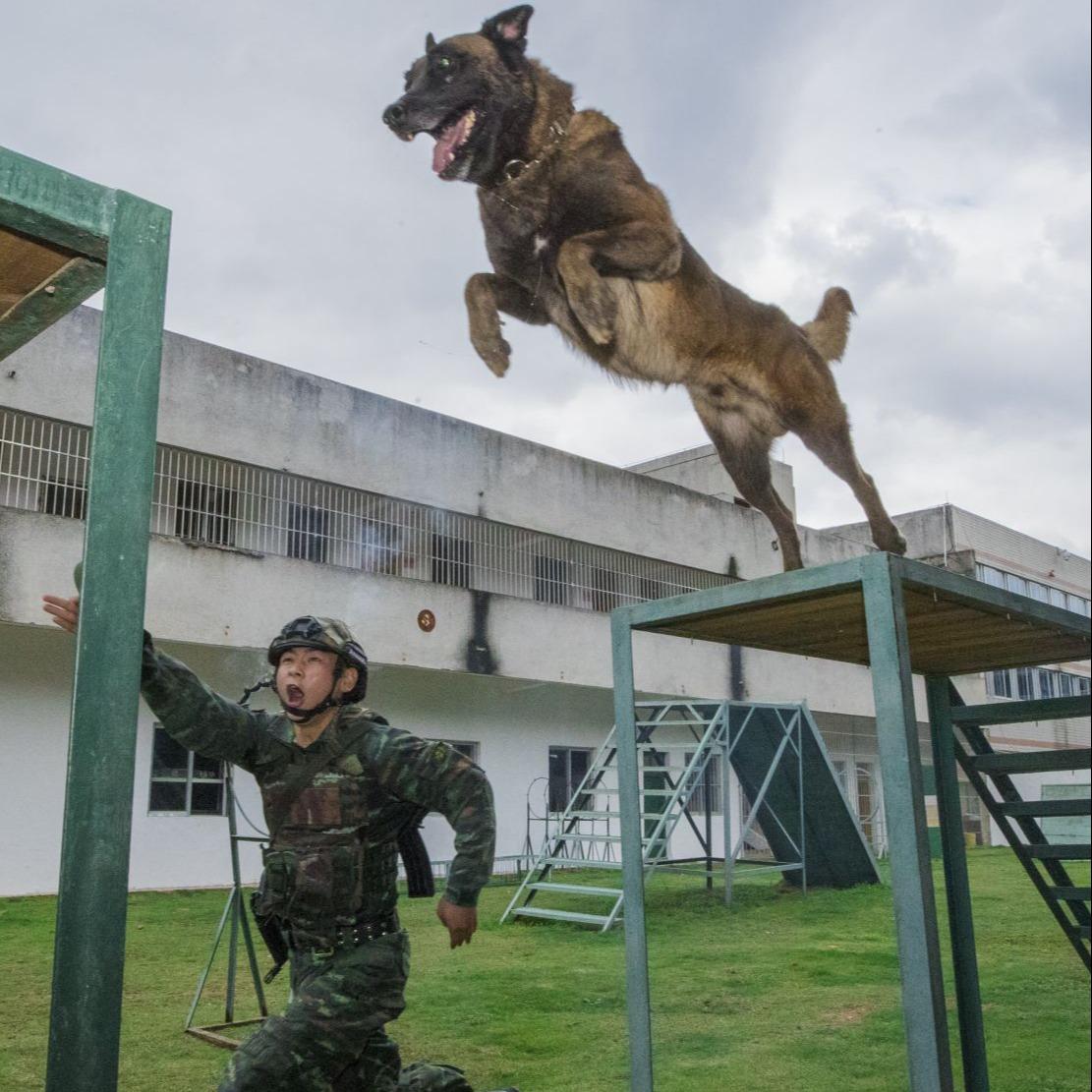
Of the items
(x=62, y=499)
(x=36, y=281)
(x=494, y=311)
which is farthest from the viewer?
(x=62, y=499)

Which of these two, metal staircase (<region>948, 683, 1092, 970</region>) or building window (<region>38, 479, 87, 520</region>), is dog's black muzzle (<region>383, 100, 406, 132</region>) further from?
building window (<region>38, 479, 87, 520</region>)

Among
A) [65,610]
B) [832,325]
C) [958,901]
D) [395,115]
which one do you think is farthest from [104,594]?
[832,325]

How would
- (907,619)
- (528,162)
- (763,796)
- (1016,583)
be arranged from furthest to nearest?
(763,796) → (1016,583) → (528,162) → (907,619)

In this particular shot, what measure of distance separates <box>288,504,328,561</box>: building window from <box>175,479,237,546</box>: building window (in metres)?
0.46

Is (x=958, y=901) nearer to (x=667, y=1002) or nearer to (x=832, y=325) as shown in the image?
(x=667, y=1002)

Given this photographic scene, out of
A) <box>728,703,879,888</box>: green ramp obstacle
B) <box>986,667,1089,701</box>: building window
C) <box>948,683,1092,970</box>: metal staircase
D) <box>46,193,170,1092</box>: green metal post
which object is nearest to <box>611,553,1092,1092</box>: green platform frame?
<box>948,683,1092,970</box>: metal staircase

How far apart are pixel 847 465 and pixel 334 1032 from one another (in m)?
4.01

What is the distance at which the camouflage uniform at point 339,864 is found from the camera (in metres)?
2.50

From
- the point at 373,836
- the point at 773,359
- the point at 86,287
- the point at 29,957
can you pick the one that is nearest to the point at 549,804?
the point at 29,957

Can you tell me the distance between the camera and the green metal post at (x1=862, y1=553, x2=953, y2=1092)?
2.52m

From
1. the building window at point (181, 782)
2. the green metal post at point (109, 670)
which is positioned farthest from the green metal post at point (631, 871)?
the building window at point (181, 782)

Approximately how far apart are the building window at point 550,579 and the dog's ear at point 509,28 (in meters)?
4.45

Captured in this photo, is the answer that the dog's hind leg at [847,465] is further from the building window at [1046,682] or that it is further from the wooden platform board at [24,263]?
the wooden platform board at [24,263]

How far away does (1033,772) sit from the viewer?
3.33 metres
